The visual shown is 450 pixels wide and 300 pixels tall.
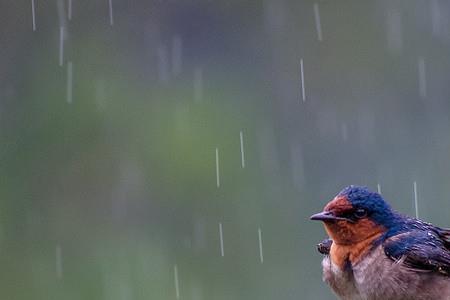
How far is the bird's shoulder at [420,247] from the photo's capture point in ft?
12.3

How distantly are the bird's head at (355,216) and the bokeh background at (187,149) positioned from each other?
11.3 ft

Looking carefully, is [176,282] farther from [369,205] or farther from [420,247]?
[420,247]

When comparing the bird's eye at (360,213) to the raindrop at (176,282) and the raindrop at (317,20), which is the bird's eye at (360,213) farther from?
the raindrop at (317,20)

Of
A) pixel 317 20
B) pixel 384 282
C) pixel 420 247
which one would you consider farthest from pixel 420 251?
pixel 317 20

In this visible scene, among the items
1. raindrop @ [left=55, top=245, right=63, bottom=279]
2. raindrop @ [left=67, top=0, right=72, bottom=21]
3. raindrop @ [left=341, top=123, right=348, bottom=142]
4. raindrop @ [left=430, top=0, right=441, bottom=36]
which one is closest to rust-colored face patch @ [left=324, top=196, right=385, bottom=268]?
raindrop @ [left=55, top=245, right=63, bottom=279]

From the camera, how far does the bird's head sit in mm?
3920

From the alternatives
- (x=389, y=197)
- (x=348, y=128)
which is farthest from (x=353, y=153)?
(x=389, y=197)

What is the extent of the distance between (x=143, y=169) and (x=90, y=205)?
42 centimetres

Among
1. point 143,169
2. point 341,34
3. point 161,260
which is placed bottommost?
point 161,260

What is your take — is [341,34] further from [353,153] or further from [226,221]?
[226,221]

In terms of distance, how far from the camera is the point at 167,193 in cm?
844

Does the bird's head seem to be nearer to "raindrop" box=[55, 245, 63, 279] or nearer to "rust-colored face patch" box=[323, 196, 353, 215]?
"rust-colored face patch" box=[323, 196, 353, 215]

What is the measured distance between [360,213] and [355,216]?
0.9 inches

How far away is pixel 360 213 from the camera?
13.0 feet
